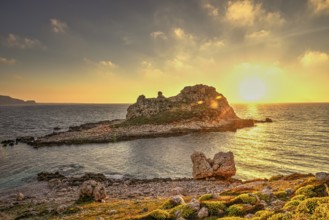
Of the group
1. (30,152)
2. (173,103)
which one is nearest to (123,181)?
(30,152)

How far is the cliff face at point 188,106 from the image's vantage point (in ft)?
476

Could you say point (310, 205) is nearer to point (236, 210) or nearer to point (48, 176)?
point (236, 210)

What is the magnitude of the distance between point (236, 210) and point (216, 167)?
3209 cm

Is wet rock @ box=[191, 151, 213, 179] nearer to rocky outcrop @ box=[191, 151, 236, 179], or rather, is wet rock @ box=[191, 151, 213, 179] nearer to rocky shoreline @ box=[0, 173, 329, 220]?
rocky outcrop @ box=[191, 151, 236, 179]

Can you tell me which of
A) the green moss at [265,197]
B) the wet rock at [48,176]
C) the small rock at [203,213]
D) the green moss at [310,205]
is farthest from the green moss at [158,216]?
the wet rock at [48,176]

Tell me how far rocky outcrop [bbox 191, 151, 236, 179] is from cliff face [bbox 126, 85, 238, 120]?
8801cm

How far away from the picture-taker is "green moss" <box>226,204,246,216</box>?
17.6 metres

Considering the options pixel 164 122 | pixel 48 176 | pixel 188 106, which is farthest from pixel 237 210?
pixel 188 106

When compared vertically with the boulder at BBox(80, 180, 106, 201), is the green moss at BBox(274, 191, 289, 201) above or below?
above

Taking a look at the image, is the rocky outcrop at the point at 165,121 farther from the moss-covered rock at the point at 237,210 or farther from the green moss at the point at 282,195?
the moss-covered rock at the point at 237,210

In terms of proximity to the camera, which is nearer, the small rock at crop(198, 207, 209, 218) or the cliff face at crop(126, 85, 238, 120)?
the small rock at crop(198, 207, 209, 218)

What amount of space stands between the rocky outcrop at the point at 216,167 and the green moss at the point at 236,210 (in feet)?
101

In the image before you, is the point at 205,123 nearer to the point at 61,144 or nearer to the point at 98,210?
the point at 61,144

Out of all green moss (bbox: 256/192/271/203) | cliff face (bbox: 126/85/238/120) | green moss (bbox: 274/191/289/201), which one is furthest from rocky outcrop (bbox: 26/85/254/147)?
green moss (bbox: 274/191/289/201)
